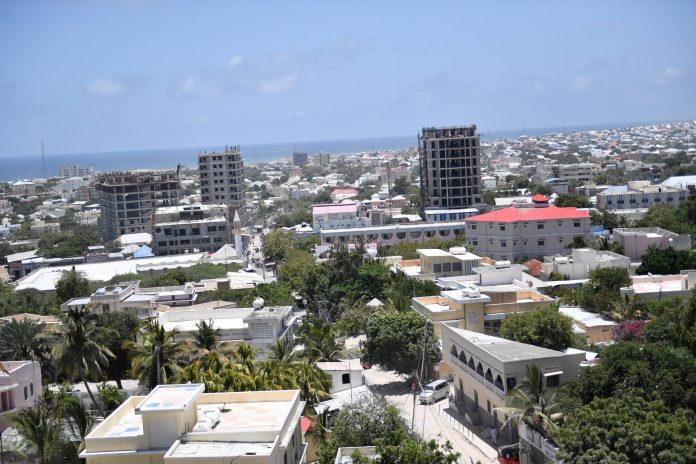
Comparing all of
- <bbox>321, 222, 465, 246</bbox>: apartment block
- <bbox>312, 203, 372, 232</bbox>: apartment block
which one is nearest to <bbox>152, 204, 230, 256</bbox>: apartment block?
<bbox>312, 203, 372, 232</bbox>: apartment block

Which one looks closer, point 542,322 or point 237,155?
point 542,322

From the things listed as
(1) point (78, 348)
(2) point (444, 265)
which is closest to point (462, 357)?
(1) point (78, 348)

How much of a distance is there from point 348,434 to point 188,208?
65214mm

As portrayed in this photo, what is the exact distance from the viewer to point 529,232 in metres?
59.7

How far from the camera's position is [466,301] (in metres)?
35.3

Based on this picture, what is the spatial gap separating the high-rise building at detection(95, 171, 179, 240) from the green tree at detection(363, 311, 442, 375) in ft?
223

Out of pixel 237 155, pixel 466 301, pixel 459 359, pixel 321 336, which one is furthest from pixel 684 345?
pixel 237 155

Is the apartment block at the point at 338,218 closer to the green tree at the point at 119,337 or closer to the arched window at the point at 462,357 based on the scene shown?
the green tree at the point at 119,337

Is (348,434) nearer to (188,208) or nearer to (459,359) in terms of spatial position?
(459,359)

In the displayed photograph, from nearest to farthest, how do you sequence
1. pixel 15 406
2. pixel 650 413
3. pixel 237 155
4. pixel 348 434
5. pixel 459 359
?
pixel 650 413, pixel 348 434, pixel 15 406, pixel 459 359, pixel 237 155

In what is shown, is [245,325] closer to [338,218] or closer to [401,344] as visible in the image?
[401,344]

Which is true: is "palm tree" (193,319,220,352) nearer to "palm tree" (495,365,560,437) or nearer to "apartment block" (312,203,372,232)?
"palm tree" (495,365,560,437)

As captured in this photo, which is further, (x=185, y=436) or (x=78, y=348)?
(x=78, y=348)

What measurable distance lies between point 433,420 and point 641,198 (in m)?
70.3
